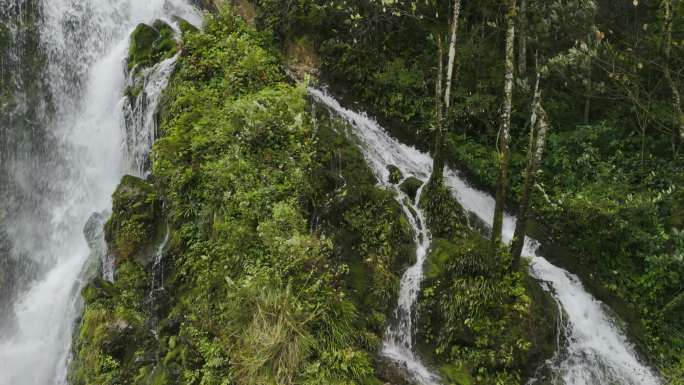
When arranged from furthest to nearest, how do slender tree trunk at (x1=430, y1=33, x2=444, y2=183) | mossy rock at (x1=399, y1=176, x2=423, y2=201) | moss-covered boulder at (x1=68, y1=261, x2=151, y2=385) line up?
mossy rock at (x1=399, y1=176, x2=423, y2=201)
moss-covered boulder at (x1=68, y1=261, x2=151, y2=385)
slender tree trunk at (x1=430, y1=33, x2=444, y2=183)

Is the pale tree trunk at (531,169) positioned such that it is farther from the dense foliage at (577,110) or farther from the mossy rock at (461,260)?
the dense foliage at (577,110)

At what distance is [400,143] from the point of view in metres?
11.7

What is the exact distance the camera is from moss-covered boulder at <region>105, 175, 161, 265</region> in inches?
375

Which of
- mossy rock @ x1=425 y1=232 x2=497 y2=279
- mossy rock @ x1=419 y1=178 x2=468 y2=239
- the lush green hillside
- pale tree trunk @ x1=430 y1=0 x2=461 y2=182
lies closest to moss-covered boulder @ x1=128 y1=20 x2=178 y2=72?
the lush green hillside

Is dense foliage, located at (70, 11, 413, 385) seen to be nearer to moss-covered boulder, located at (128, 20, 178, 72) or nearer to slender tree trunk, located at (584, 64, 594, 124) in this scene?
moss-covered boulder, located at (128, 20, 178, 72)

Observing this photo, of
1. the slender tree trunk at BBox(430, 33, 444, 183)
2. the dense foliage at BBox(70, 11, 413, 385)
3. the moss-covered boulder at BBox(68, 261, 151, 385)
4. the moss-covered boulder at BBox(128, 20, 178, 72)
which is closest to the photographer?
the dense foliage at BBox(70, 11, 413, 385)

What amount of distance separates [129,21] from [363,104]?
347 inches

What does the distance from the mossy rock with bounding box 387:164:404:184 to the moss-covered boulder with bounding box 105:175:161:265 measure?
16.8 feet

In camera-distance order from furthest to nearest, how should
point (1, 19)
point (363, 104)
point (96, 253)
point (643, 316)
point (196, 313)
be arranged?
point (1, 19)
point (363, 104)
point (96, 253)
point (643, 316)
point (196, 313)

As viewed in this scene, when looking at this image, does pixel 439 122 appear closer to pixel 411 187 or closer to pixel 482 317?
pixel 411 187

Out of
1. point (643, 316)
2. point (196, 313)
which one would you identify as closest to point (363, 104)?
point (196, 313)

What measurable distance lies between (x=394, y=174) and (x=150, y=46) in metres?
7.91

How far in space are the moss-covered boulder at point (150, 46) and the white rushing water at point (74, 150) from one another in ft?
1.92

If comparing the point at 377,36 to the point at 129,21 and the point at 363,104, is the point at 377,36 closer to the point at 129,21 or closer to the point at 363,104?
the point at 363,104
